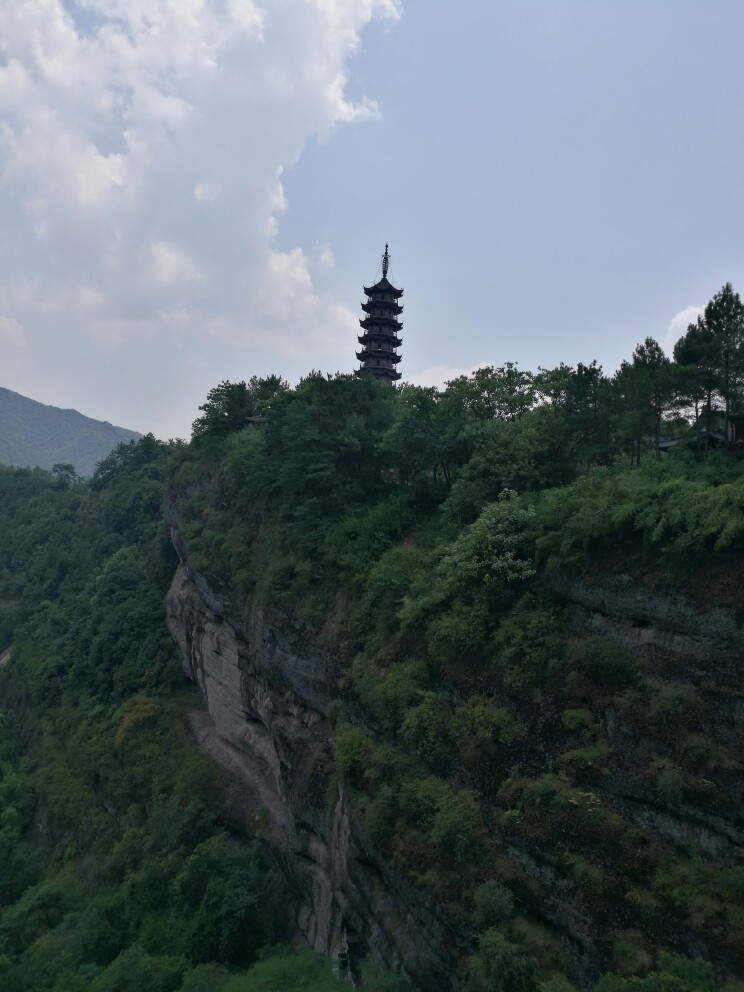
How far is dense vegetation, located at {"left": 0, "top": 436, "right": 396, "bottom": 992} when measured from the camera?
18406 mm

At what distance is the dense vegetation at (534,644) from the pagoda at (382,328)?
→ 20.1 meters

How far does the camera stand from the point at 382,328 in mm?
43562

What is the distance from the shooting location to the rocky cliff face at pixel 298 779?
13.4 meters

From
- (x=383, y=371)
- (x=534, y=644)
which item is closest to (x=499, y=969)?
(x=534, y=644)

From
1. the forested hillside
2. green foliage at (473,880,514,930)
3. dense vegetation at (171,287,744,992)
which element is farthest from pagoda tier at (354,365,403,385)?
green foliage at (473,880,514,930)

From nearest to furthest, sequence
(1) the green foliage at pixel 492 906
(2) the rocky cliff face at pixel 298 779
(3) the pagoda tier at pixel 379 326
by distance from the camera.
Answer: (1) the green foliage at pixel 492 906, (2) the rocky cliff face at pixel 298 779, (3) the pagoda tier at pixel 379 326

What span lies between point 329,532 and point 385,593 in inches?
197

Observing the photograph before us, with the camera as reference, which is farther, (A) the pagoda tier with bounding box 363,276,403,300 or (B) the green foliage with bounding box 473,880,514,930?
(A) the pagoda tier with bounding box 363,276,403,300

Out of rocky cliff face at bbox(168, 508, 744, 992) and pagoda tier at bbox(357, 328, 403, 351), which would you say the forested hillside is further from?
pagoda tier at bbox(357, 328, 403, 351)

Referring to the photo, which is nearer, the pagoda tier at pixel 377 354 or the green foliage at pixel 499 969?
the green foliage at pixel 499 969

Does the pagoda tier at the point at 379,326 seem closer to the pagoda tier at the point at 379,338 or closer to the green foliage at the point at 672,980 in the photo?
the pagoda tier at the point at 379,338

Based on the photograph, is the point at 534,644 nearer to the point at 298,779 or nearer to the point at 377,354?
the point at 298,779

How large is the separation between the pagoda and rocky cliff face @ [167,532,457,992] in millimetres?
21806

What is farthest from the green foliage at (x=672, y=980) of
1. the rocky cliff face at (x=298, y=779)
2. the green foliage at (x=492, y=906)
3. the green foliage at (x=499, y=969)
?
the rocky cliff face at (x=298, y=779)
